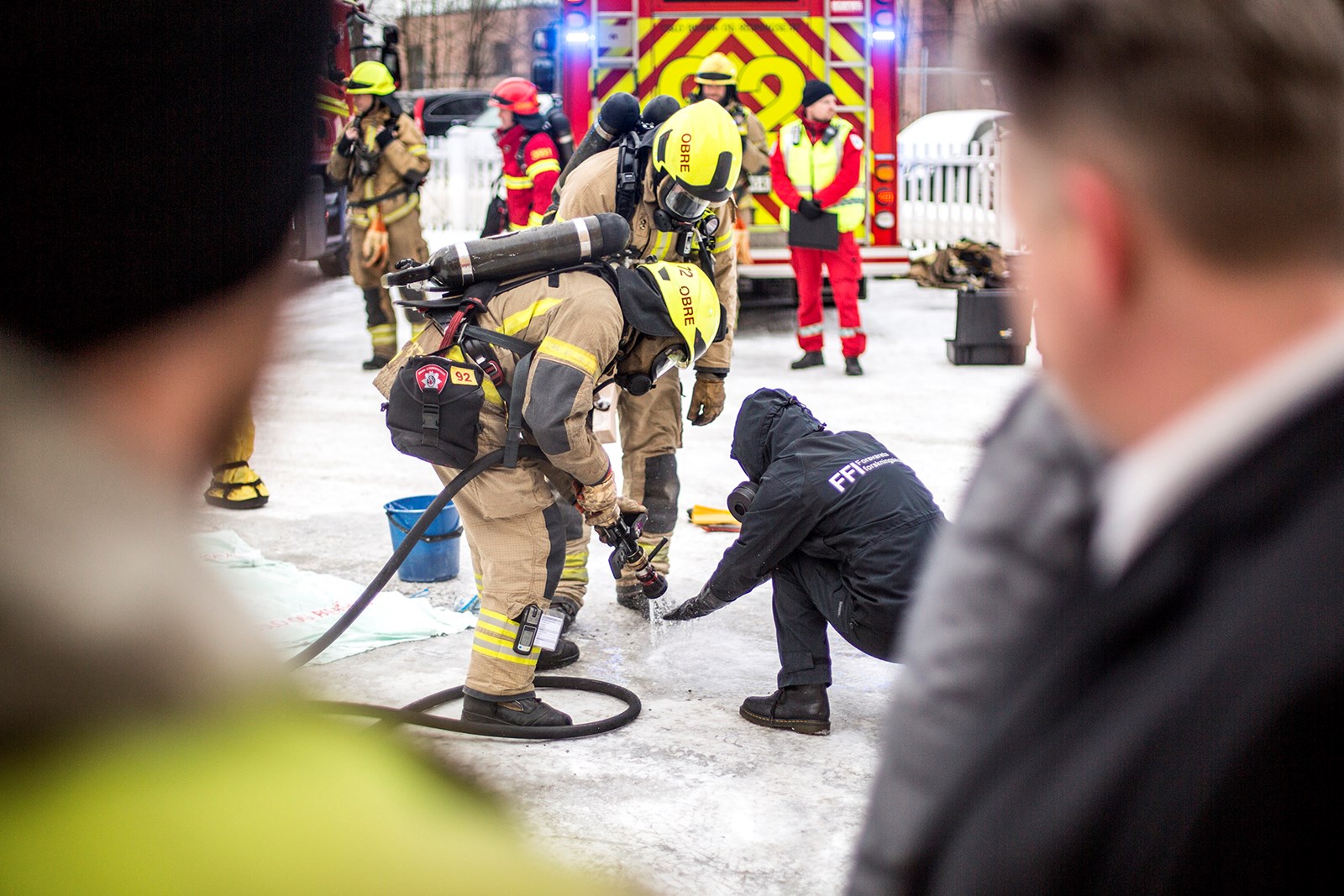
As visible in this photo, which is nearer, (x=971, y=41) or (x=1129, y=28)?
(x=1129, y=28)

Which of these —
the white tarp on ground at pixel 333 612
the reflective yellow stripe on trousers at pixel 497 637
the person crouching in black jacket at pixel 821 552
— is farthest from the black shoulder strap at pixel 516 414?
the white tarp on ground at pixel 333 612

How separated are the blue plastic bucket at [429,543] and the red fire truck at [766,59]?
5903 mm

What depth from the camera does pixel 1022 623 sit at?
885 millimetres

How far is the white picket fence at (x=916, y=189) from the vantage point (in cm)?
1440

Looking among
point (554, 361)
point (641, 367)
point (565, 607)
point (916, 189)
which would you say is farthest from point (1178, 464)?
point (916, 189)

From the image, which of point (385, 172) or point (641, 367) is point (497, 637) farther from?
point (385, 172)

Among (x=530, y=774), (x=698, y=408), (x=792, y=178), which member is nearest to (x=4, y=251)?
(x=530, y=774)

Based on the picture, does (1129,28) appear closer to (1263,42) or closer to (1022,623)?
(1263,42)

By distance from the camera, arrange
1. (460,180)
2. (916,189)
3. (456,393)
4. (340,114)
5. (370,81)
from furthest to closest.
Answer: (460,180), (916,189), (370,81), (340,114), (456,393)

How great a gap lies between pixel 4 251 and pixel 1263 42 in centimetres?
67

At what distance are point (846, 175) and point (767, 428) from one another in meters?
5.56

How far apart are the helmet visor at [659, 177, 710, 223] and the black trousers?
4.86ft

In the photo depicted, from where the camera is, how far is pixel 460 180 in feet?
55.0

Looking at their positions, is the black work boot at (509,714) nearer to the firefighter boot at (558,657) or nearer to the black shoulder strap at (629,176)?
the firefighter boot at (558,657)
